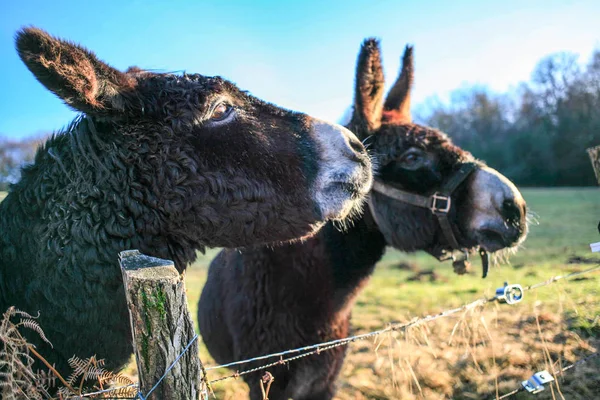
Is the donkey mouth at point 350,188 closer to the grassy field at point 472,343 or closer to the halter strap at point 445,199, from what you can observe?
the grassy field at point 472,343

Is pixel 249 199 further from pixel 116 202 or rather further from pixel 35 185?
pixel 35 185

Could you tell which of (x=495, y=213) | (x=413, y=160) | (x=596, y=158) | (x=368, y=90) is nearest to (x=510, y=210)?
(x=495, y=213)

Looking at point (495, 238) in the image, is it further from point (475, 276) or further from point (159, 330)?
point (475, 276)

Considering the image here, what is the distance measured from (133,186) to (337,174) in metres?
1.03

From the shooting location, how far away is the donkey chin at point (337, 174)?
2207 millimetres

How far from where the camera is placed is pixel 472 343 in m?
6.00

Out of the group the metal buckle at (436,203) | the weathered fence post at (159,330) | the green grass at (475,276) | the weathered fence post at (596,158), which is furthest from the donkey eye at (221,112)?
the green grass at (475,276)

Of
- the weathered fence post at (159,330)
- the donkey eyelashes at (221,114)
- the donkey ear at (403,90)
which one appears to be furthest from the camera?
the donkey ear at (403,90)

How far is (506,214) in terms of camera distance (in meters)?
3.41

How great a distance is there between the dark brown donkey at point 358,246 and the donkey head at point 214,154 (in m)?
1.22

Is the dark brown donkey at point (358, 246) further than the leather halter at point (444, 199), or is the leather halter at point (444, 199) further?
the leather halter at point (444, 199)

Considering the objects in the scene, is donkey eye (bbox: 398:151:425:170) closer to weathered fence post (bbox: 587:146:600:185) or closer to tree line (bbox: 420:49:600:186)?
weathered fence post (bbox: 587:146:600:185)

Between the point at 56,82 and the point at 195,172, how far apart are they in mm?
699

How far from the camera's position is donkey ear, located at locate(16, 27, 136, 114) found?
169 centimetres
